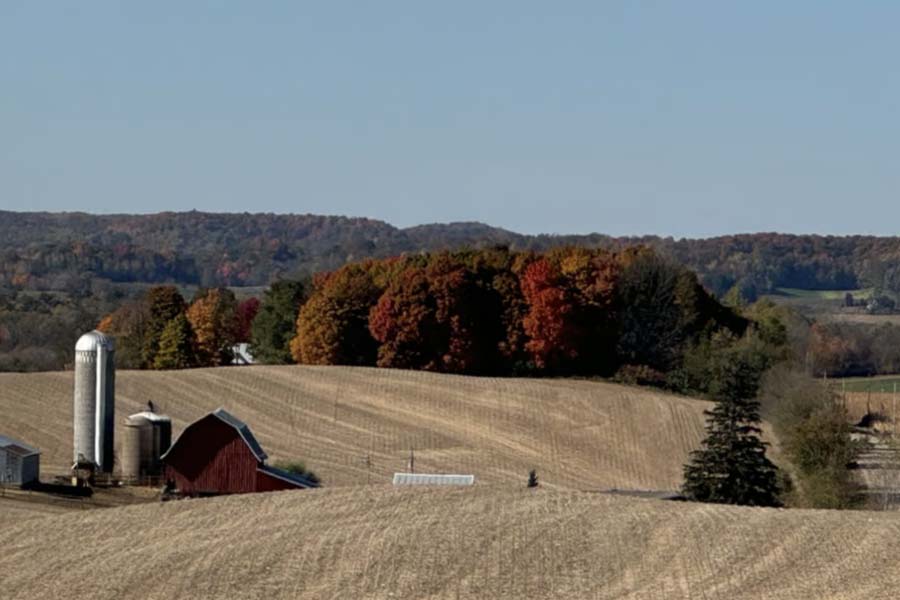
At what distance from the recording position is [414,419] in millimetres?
74188

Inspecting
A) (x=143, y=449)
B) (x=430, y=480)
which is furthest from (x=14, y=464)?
(x=430, y=480)

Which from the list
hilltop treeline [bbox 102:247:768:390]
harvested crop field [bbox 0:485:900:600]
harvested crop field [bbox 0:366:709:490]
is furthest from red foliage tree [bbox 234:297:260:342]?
harvested crop field [bbox 0:485:900:600]

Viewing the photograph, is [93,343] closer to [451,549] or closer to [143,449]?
[143,449]

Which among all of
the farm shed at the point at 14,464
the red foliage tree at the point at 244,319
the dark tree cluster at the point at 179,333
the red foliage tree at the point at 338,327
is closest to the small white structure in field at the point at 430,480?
the farm shed at the point at 14,464

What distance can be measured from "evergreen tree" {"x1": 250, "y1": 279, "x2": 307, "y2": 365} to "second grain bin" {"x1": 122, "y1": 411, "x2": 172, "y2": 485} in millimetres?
46628

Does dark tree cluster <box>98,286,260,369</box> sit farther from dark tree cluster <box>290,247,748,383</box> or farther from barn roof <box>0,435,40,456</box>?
barn roof <box>0,435,40,456</box>

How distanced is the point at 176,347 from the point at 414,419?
97.5 ft

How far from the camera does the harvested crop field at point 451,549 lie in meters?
35.9

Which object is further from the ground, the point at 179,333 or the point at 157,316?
the point at 157,316

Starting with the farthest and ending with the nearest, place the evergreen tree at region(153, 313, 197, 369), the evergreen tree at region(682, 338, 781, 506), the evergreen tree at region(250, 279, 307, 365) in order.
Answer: the evergreen tree at region(250, 279, 307, 365)
the evergreen tree at region(153, 313, 197, 369)
the evergreen tree at region(682, 338, 781, 506)

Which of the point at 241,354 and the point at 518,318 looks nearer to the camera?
the point at 518,318

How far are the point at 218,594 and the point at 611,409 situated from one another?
43.6 meters

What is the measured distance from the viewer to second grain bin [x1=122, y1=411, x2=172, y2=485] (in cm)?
5328

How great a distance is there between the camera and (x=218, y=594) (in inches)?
1385
